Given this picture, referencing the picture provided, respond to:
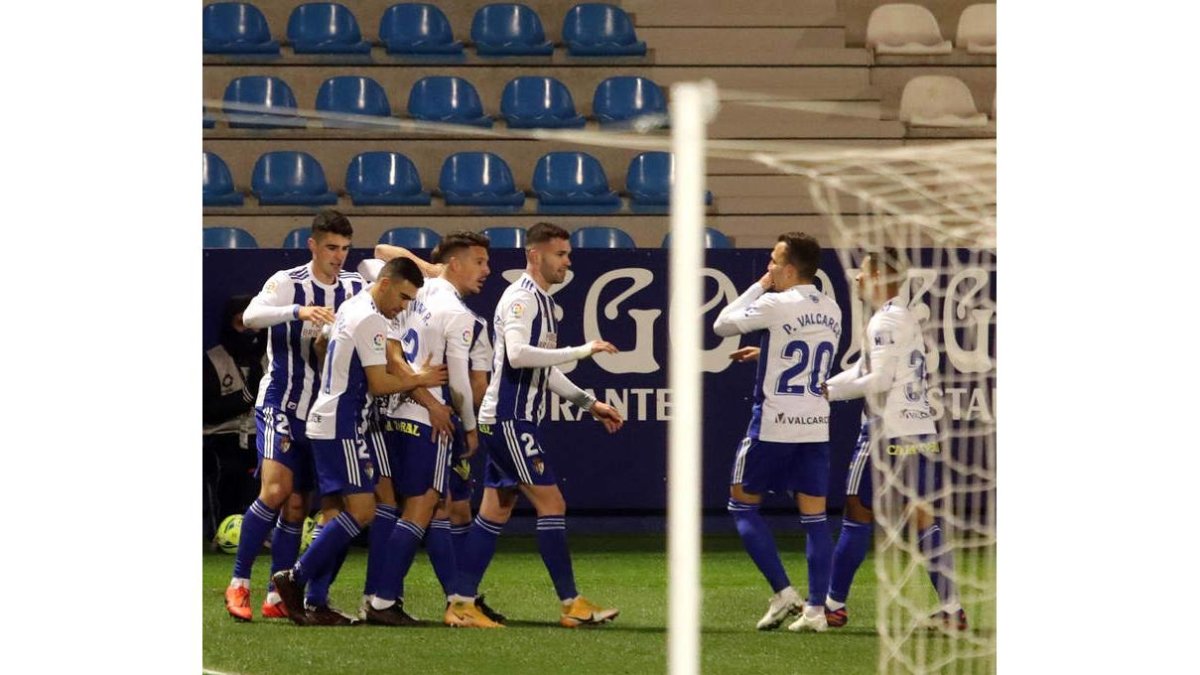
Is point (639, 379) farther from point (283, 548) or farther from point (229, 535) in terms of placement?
point (283, 548)

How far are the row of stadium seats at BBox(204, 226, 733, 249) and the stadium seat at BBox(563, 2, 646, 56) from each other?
64.8 inches

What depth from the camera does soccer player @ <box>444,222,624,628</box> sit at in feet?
Answer: 21.7

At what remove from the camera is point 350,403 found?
655cm

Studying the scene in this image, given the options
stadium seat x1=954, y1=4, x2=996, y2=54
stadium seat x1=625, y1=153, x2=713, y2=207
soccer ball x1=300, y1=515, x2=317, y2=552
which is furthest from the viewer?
stadium seat x1=954, y1=4, x2=996, y2=54

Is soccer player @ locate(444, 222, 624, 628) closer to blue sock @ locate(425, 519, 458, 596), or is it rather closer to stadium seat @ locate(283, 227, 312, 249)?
blue sock @ locate(425, 519, 458, 596)

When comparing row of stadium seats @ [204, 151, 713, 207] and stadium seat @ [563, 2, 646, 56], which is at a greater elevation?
stadium seat @ [563, 2, 646, 56]

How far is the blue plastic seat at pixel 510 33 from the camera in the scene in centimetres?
1147

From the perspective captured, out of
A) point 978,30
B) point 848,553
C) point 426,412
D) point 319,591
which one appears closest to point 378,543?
point 319,591

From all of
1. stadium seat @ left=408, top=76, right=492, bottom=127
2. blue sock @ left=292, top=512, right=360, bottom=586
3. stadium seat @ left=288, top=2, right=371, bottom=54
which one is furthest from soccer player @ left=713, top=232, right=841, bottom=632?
stadium seat @ left=288, top=2, right=371, bottom=54

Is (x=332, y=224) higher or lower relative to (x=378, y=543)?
higher

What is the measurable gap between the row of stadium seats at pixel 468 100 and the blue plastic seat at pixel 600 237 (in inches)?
37.4

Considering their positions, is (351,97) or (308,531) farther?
(351,97)

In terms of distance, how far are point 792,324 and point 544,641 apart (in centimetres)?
156

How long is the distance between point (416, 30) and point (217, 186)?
6.07 feet
